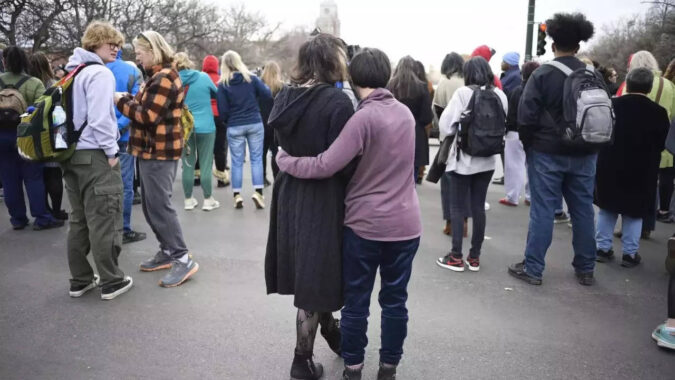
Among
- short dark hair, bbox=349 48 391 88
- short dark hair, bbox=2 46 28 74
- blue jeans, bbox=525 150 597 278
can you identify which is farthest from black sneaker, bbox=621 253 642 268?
short dark hair, bbox=2 46 28 74

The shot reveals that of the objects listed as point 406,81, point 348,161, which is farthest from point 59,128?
point 406,81

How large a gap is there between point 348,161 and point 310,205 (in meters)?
0.31

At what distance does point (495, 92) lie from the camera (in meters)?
4.72

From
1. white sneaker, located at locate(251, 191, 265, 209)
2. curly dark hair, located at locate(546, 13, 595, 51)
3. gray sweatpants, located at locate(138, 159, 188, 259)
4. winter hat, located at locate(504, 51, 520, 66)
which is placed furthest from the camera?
winter hat, located at locate(504, 51, 520, 66)

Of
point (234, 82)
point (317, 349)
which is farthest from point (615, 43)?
point (317, 349)

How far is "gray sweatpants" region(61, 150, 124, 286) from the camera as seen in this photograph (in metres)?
3.84

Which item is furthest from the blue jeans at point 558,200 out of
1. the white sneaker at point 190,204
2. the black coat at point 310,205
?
the white sneaker at point 190,204

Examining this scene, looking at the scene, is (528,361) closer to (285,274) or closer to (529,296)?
(529,296)

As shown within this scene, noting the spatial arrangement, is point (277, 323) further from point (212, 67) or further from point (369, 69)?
point (212, 67)

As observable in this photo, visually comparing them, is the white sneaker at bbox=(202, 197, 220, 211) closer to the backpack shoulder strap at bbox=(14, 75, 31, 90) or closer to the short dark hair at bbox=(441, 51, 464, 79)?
the backpack shoulder strap at bbox=(14, 75, 31, 90)

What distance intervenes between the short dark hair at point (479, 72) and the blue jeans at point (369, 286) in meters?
2.46

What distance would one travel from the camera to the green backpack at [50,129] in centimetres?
365

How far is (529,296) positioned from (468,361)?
132 centimetres

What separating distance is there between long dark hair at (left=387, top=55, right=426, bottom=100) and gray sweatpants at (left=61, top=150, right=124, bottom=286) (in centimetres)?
344
